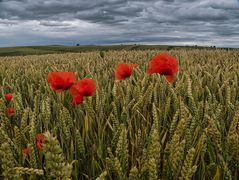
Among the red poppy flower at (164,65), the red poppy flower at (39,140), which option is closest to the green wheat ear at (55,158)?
the red poppy flower at (39,140)

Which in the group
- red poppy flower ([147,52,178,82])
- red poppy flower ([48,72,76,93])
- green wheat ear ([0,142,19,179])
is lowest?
green wheat ear ([0,142,19,179])

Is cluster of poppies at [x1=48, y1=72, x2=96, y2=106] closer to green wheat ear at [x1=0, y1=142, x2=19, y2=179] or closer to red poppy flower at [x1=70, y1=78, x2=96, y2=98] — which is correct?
red poppy flower at [x1=70, y1=78, x2=96, y2=98]

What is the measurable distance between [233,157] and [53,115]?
1.03 m

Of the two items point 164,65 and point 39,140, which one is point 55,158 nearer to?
point 39,140

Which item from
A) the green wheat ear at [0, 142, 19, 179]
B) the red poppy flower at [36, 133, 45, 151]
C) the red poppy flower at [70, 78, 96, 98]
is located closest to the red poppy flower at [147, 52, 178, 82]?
the red poppy flower at [70, 78, 96, 98]

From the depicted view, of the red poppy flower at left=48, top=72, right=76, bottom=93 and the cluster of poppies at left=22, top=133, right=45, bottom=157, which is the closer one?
the cluster of poppies at left=22, top=133, right=45, bottom=157

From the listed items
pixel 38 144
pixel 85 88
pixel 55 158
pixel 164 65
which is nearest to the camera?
pixel 55 158

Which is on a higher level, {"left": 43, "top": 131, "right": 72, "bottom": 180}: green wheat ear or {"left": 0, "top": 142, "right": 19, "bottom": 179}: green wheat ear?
{"left": 43, "top": 131, "right": 72, "bottom": 180}: green wheat ear

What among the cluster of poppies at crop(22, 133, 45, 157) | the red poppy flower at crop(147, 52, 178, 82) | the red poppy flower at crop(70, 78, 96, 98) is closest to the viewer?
the cluster of poppies at crop(22, 133, 45, 157)

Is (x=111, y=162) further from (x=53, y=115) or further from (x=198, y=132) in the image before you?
(x=53, y=115)

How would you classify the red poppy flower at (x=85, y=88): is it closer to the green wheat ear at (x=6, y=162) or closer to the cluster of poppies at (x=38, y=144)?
the cluster of poppies at (x=38, y=144)

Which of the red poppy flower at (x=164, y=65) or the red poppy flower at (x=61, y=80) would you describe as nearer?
the red poppy flower at (x=61, y=80)

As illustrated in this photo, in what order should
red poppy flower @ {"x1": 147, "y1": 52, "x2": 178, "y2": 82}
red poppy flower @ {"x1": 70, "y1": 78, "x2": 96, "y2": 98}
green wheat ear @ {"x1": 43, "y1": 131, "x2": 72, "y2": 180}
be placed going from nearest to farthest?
green wheat ear @ {"x1": 43, "y1": 131, "x2": 72, "y2": 180}
red poppy flower @ {"x1": 70, "y1": 78, "x2": 96, "y2": 98}
red poppy flower @ {"x1": 147, "y1": 52, "x2": 178, "y2": 82}

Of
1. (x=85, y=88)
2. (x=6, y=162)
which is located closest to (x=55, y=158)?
(x=6, y=162)
